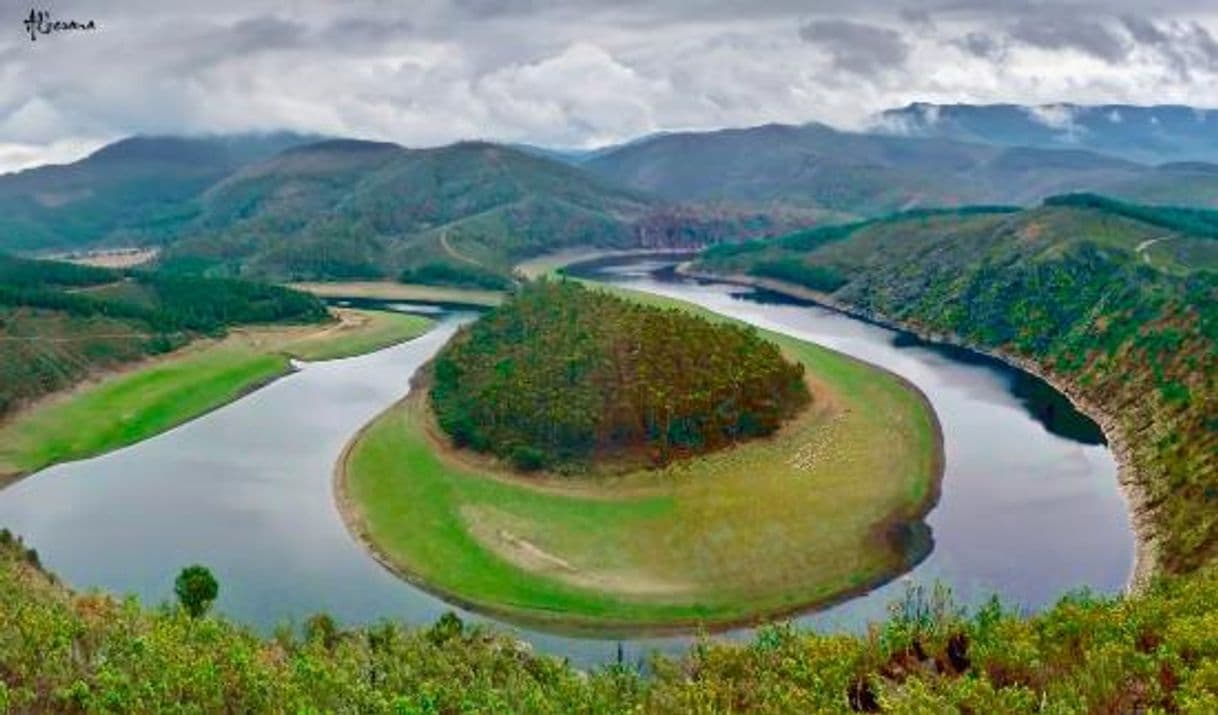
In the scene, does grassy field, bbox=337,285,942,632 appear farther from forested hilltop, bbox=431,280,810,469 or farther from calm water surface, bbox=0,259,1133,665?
forested hilltop, bbox=431,280,810,469

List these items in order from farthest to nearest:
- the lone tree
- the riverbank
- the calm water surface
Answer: the riverbank → the calm water surface → the lone tree

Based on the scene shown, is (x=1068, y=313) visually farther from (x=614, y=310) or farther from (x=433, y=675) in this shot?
(x=433, y=675)

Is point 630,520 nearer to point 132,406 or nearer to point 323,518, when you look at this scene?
point 323,518

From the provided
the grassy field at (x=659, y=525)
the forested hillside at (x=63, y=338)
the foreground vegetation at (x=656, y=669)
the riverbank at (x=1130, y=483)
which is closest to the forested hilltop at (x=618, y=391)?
the grassy field at (x=659, y=525)

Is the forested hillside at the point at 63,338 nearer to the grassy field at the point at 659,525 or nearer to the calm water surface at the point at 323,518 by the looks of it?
the calm water surface at the point at 323,518

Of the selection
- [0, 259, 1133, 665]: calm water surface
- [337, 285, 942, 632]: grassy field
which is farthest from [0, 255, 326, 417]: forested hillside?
[337, 285, 942, 632]: grassy field

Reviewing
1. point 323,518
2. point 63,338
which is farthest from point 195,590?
point 63,338
